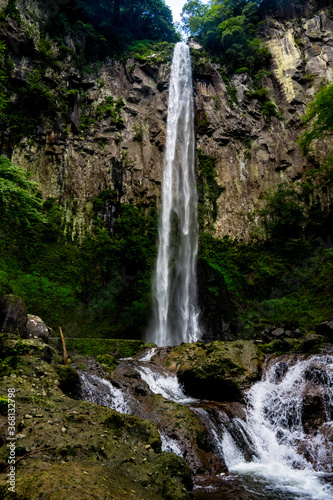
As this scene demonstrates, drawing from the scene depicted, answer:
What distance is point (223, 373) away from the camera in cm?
718

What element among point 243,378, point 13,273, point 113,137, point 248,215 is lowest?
point 243,378

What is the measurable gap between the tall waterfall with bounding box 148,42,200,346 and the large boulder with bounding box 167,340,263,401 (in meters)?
6.90

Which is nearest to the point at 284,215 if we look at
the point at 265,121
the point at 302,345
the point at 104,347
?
the point at 265,121

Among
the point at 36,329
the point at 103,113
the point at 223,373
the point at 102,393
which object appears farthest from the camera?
the point at 103,113

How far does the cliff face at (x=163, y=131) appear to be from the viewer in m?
17.7

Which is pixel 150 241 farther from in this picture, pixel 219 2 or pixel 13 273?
pixel 219 2

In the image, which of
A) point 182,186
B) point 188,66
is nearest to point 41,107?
point 182,186

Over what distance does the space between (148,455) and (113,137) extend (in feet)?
61.8

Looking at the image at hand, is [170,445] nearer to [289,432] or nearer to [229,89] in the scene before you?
[289,432]

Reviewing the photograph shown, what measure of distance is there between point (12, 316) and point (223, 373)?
17.9ft

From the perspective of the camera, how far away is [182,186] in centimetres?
1916

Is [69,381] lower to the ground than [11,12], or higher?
lower

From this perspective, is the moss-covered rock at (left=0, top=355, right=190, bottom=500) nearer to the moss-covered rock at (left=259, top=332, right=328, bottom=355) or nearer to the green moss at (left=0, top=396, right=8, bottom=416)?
the green moss at (left=0, top=396, right=8, bottom=416)

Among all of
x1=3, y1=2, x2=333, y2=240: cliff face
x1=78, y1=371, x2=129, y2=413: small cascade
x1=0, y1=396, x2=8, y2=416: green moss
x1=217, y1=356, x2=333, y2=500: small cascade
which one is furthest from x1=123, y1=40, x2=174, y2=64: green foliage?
x1=0, y1=396, x2=8, y2=416: green moss
